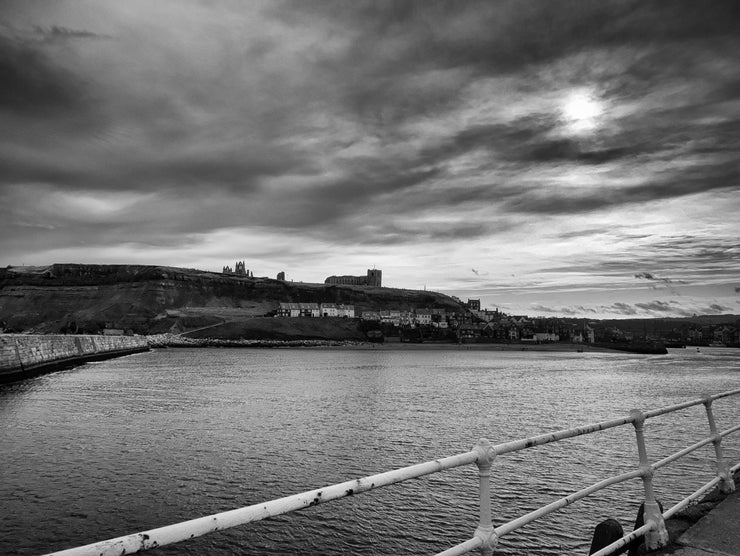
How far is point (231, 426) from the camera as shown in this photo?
2638 cm

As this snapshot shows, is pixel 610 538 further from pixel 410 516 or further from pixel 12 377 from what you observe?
pixel 12 377

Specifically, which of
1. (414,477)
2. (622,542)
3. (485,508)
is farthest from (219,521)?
(622,542)

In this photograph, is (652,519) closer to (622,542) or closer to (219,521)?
(622,542)

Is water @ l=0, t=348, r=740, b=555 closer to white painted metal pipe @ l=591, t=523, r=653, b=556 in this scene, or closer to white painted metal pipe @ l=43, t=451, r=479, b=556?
white painted metal pipe @ l=591, t=523, r=653, b=556

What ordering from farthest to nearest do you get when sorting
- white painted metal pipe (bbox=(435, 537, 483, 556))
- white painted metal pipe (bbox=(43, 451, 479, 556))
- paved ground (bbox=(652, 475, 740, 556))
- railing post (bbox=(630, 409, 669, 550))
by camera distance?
railing post (bbox=(630, 409, 669, 550))
paved ground (bbox=(652, 475, 740, 556))
white painted metal pipe (bbox=(435, 537, 483, 556))
white painted metal pipe (bbox=(43, 451, 479, 556))

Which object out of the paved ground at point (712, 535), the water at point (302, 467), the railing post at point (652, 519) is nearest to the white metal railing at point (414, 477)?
the railing post at point (652, 519)

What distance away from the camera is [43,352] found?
183 ft

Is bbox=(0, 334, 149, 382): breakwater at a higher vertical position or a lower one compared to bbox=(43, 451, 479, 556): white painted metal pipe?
lower

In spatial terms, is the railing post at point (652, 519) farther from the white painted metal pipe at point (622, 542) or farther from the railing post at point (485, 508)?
the railing post at point (485, 508)

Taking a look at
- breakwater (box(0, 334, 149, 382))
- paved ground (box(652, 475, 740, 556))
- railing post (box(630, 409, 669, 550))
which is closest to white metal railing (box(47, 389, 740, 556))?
railing post (box(630, 409, 669, 550))

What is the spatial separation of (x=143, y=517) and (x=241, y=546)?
3113 millimetres

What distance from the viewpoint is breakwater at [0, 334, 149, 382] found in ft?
143

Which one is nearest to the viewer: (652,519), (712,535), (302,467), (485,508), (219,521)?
(219,521)

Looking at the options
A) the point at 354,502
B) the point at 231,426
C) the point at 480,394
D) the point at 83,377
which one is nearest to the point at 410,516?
the point at 354,502
